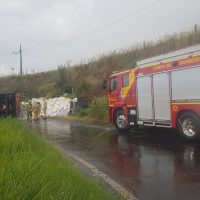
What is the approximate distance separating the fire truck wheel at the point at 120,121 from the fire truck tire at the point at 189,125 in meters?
4.15

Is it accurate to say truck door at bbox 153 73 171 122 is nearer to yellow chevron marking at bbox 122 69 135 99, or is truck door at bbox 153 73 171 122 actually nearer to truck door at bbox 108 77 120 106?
yellow chevron marking at bbox 122 69 135 99

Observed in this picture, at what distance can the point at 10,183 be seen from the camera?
15.1 feet

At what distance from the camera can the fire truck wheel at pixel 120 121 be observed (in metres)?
18.5

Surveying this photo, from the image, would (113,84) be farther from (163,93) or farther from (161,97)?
(163,93)

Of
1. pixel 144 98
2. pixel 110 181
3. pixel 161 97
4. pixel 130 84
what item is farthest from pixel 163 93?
pixel 110 181

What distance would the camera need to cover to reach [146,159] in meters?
11.3

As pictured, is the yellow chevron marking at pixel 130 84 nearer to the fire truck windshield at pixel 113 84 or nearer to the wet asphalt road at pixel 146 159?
the fire truck windshield at pixel 113 84

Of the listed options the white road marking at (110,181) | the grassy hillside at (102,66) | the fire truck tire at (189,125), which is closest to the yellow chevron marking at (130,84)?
the fire truck tire at (189,125)

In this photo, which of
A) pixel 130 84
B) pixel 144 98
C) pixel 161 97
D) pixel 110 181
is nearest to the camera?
pixel 110 181

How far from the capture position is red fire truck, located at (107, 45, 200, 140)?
13766 millimetres

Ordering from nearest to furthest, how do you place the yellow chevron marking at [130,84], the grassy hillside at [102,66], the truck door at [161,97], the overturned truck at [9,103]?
the truck door at [161,97]
the yellow chevron marking at [130,84]
the overturned truck at [9,103]
the grassy hillside at [102,66]

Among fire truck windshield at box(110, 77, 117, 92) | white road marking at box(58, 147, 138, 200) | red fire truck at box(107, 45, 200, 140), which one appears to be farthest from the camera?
fire truck windshield at box(110, 77, 117, 92)

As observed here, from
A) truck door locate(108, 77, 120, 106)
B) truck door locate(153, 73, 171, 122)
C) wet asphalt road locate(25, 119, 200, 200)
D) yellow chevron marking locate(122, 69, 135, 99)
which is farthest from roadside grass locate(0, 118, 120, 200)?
truck door locate(108, 77, 120, 106)

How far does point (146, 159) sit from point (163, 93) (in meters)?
4.36
